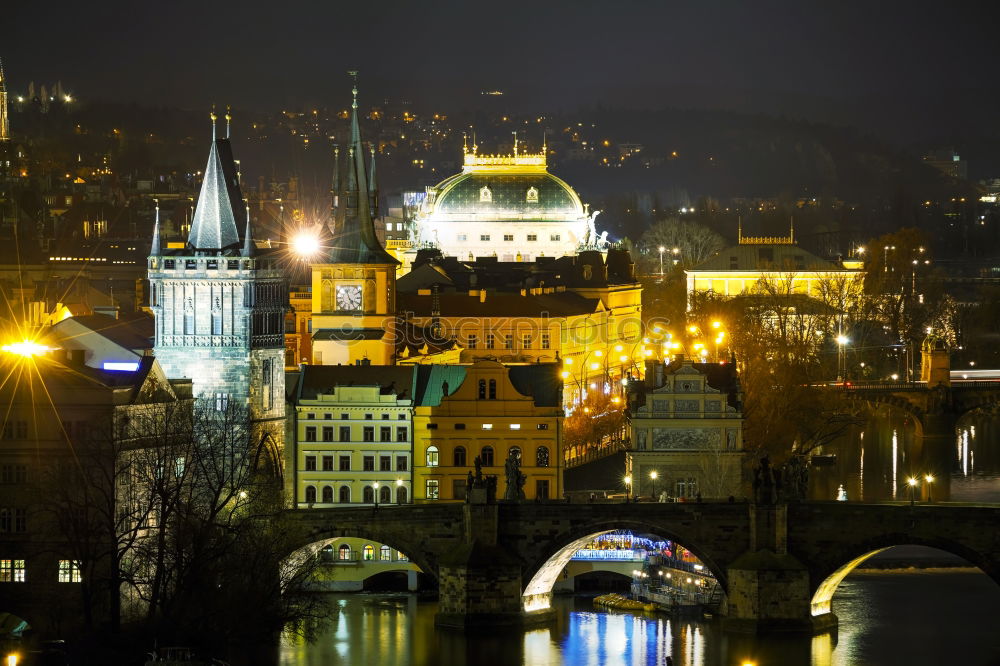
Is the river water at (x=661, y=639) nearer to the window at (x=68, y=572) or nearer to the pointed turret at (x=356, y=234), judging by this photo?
the window at (x=68, y=572)

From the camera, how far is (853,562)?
3718 inches

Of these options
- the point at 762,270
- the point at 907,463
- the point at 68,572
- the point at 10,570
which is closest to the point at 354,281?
the point at 907,463

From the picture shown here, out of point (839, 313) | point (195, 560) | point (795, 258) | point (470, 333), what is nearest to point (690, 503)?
point (195, 560)

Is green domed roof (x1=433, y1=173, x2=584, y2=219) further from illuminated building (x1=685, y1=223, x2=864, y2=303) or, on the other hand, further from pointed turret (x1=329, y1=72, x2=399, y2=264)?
pointed turret (x1=329, y1=72, x2=399, y2=264)

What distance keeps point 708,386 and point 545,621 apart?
19.0 meters

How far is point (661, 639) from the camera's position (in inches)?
3730

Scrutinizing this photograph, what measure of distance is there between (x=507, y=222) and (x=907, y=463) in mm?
59997

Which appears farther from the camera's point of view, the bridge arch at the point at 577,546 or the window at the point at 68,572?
the bridge arch at the point at 577,546

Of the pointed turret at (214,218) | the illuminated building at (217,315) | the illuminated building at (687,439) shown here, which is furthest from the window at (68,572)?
the illuminated building at (687,439)

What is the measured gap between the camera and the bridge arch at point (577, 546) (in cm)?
9531

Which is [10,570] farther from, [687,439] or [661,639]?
[687,439]

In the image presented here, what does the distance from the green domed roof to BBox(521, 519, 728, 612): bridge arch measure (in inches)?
3630

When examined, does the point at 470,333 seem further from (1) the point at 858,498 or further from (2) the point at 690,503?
(2) the point at 690,503

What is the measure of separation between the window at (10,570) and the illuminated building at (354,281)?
117 feet
